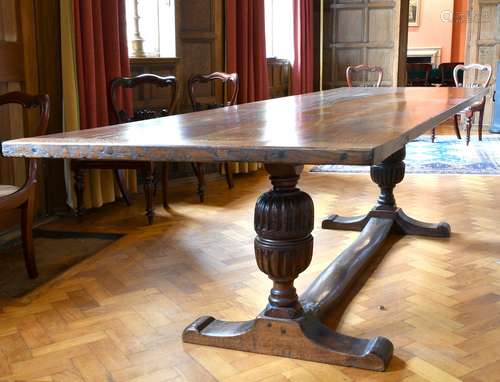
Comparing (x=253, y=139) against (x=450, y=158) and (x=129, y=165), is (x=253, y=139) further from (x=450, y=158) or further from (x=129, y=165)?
(x=450, y=158)

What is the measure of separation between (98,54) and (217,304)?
2001 mm

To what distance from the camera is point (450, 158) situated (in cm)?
546

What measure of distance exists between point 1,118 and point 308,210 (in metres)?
2.02

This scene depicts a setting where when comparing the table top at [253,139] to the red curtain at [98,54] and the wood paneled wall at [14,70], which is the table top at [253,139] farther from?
the red curtain at [98,54]

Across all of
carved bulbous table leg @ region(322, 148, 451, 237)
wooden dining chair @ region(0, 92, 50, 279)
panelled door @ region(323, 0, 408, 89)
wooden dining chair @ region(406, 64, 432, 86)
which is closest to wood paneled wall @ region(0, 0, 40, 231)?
wooden dining chair @ region(0, 92, 50, 279)

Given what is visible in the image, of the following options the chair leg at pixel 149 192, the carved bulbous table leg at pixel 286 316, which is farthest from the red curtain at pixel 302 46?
the carved bulbous table leg at pixel 286 316

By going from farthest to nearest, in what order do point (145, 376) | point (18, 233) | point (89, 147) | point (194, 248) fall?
point (18, 233) → point (194, 248) → point (145, 376) → point (89, 147)

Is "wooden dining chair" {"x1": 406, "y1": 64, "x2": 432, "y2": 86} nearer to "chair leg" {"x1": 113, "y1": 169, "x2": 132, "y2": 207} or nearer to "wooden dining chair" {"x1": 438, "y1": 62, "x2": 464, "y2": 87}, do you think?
"wooden dining chair" {"x1": 438, "y1": 62, "x2": 464, "y2": 87}

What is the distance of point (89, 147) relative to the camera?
61.0 inches

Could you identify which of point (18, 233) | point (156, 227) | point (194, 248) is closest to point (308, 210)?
point (194, 248)

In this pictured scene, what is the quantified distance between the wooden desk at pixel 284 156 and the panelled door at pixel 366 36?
4911mm

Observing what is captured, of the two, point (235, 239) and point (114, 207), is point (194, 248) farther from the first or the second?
point (114, 207)

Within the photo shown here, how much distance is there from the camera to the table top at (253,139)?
4.57 feet

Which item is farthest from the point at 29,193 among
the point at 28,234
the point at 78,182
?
the point at 78,182
